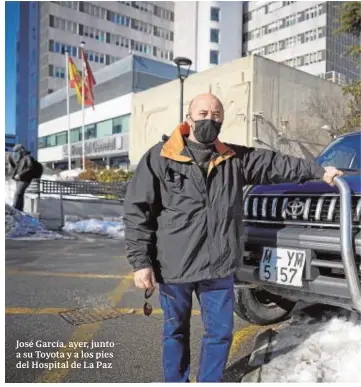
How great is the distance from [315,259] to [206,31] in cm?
4979

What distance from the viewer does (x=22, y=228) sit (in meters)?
7.91

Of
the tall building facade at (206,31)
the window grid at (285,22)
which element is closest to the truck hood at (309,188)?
the tall building facade at (206,31)

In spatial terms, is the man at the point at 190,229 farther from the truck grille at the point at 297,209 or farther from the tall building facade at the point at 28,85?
the tall building facade at the point at 28,85

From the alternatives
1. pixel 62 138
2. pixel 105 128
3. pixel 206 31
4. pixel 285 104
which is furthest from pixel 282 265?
pixel 206 31

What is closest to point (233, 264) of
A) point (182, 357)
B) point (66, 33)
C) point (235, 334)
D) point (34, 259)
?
point (182, 357)

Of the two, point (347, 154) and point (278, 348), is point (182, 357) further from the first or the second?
point (347, 154)

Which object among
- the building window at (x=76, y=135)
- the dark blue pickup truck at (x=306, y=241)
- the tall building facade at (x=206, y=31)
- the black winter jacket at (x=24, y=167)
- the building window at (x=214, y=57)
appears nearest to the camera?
the dark blue pickup truck at (x=306, y=241)

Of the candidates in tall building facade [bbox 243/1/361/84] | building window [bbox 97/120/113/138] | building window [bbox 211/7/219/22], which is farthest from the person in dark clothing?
tall building facade [bbox 243/1/361/84]

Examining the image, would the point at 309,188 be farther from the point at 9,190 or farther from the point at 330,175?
the point at 9,190

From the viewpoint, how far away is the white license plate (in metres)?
2.43

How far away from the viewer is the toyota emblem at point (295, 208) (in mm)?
2570

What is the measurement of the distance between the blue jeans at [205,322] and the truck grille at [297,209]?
673 millimetres

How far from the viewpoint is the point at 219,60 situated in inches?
1962

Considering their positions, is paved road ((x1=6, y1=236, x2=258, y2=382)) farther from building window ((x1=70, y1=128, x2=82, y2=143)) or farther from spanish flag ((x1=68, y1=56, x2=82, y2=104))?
building window ((x1=70, y1=128, x2=82, y2=143))
